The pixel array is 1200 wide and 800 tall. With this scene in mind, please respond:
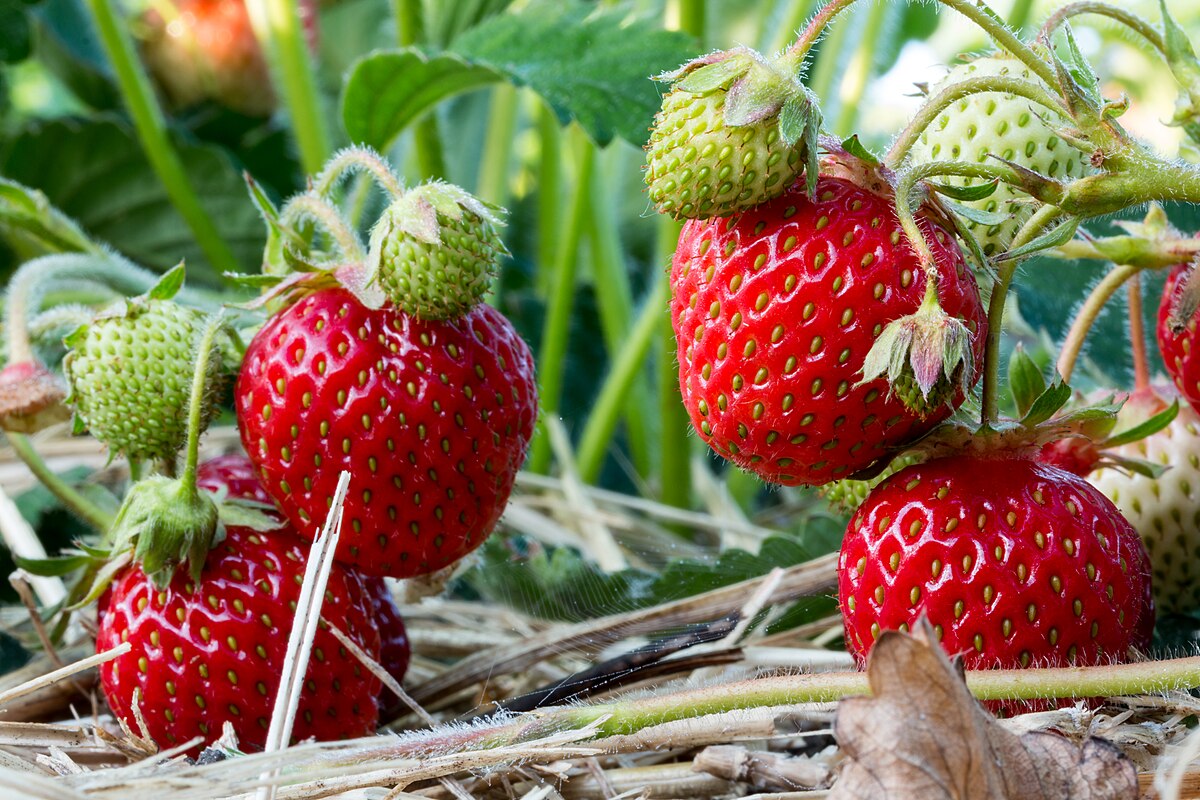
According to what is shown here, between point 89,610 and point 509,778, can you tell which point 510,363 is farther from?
point 89,610

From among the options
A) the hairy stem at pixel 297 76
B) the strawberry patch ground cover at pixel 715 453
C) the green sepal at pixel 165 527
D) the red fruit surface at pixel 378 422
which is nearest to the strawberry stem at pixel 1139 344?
the strawberry patch ground cover at pixel 715 453

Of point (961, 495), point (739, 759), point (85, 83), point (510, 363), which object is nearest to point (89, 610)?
point (510, 363)

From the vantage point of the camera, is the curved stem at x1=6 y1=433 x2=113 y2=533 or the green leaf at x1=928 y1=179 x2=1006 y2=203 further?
the curved stem at x1=6 y1=433 x2=113 y2=533

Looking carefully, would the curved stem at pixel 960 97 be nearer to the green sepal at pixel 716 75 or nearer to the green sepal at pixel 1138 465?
the green sepal at pixel 716 75

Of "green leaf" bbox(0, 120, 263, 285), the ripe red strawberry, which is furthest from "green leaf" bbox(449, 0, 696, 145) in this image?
the ripe red strawberry

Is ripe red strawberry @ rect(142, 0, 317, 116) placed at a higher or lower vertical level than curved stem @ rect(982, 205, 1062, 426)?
higher

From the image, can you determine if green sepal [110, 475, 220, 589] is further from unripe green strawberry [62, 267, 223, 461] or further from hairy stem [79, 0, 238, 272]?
hairy stem [79, 0, 238, 272]
